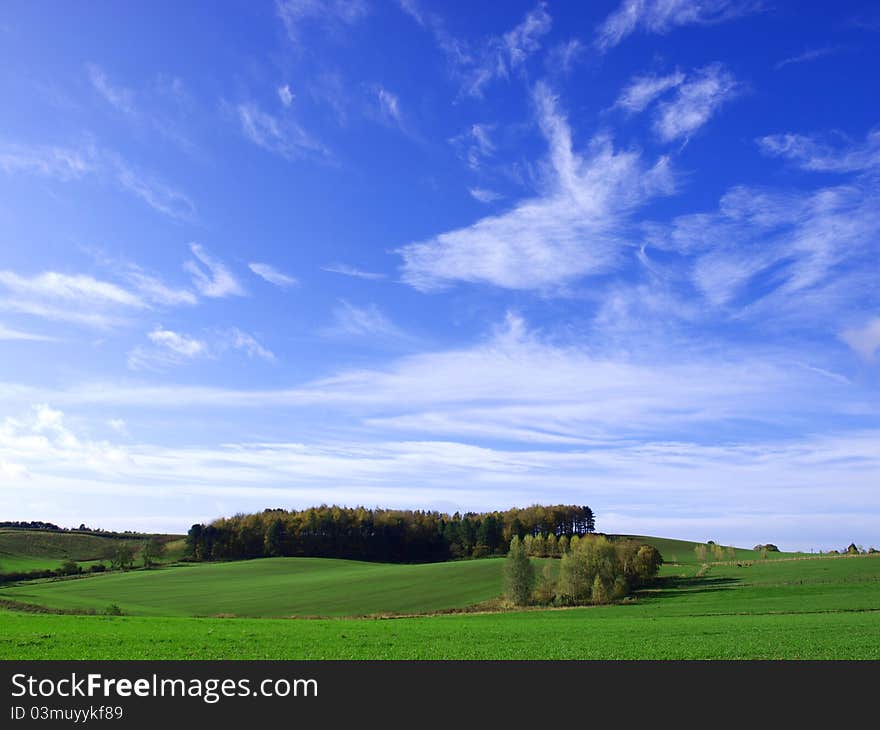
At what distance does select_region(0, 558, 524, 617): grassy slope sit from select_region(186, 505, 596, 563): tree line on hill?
33844mm

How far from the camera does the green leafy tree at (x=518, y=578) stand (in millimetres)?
75062

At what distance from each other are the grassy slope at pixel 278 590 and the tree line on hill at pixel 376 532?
1332 inches

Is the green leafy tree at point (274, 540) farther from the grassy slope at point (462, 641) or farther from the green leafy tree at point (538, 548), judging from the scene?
the grassy slope at point (462, 641)

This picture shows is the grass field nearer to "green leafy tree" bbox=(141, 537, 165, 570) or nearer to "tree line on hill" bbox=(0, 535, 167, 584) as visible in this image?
"tree line on hill" bbox=(0, 535, 167, 584)

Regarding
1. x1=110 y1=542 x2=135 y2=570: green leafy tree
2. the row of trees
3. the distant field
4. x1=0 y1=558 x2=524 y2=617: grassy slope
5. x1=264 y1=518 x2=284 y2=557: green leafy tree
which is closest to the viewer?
the row of trees

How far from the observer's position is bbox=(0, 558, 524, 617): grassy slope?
80.2 meters

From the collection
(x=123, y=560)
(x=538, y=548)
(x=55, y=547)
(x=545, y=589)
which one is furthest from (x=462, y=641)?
(x=55, y=547)

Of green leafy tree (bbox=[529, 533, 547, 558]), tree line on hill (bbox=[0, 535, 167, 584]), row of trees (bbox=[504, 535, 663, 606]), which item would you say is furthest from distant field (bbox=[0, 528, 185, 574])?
row of trees (bbox=[504, 535, 663, 606])

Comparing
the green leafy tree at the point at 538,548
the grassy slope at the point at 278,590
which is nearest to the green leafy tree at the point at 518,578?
the grassy slope at the point at 278,590
